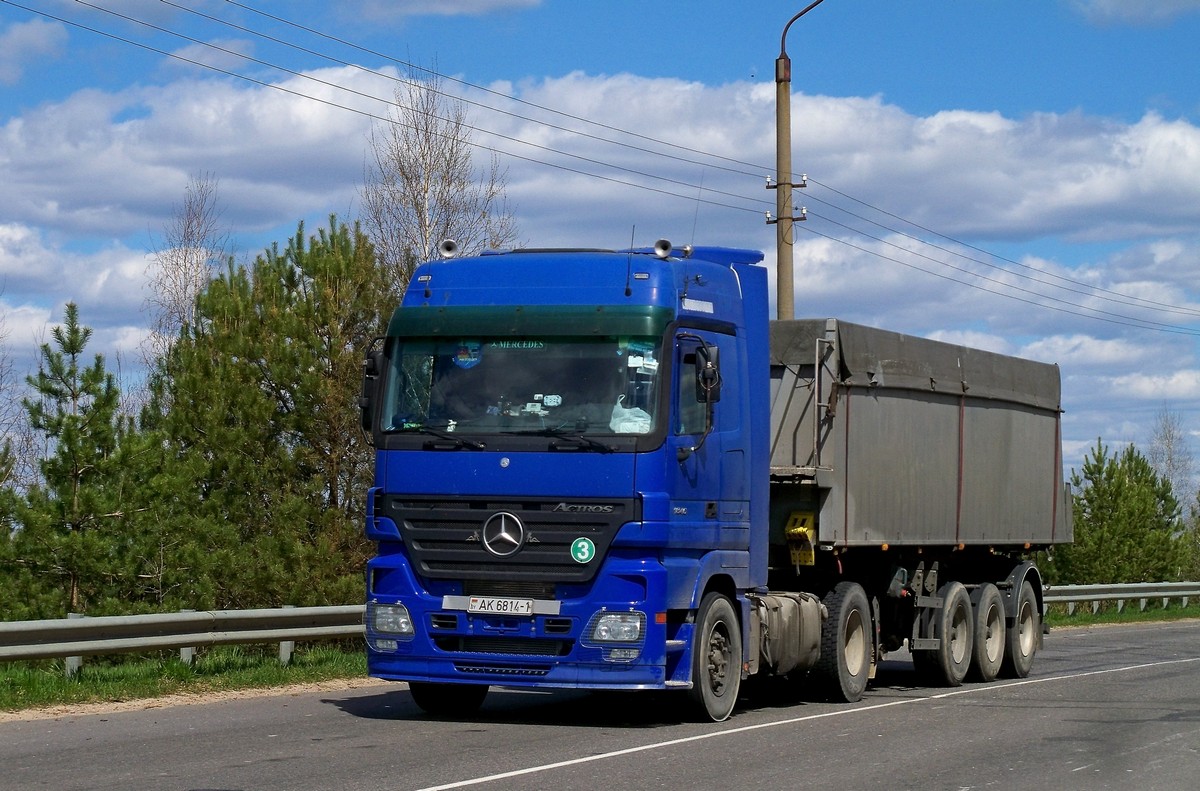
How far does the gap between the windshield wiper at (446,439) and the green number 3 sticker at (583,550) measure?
969 mm

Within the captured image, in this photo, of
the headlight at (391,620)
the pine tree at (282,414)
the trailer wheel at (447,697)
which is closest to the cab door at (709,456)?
the headlight at (391,620)

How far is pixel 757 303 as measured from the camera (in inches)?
507

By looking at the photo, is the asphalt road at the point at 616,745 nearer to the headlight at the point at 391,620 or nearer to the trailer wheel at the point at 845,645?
the trailer wheel at the point at 845,645

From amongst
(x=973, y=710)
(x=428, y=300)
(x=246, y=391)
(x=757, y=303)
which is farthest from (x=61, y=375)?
(x=973, y=710)

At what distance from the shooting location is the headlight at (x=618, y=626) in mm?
10734

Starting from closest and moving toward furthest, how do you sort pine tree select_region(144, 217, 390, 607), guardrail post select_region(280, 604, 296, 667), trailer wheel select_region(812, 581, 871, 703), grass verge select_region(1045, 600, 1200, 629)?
1. trailer wheel select_region(812, 581, 871, 703)
2. guardrail post select_region(280, 604, 296, 667)
3. pine tree select_region(144, 217, 390, 607)
4. grass verge select_region(1045, 600, 1200, 629)

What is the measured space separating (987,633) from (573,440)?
8203mm

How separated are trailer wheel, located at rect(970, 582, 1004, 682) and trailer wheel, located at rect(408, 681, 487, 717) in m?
6.73

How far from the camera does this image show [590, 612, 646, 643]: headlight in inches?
423

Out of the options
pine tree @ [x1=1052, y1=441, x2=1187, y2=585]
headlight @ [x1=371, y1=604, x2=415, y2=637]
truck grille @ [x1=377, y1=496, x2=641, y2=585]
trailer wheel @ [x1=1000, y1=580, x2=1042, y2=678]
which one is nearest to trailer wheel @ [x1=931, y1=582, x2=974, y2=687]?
trailer wheel @ [x1=1000, y1=580, x2=1042, y2=678]

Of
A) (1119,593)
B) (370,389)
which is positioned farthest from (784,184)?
(1119,593)

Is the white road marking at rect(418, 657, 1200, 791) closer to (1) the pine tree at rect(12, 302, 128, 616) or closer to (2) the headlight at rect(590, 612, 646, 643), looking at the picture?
(2) the headlight at rect(590, 612, 646, 643)

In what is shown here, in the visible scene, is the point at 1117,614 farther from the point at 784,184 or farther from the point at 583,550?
the point at 583,550

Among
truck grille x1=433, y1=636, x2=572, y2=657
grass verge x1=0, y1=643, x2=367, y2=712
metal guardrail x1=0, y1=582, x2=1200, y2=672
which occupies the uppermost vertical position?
truck grille x1=433, y1=636, x2=572, y2=657
